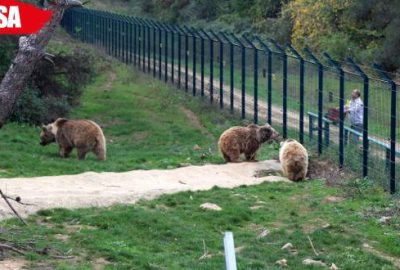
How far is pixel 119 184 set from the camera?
1519 centimetres

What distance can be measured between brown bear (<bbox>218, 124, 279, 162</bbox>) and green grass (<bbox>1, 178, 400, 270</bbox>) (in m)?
3.40

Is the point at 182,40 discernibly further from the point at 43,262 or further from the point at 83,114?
the point at 43,262

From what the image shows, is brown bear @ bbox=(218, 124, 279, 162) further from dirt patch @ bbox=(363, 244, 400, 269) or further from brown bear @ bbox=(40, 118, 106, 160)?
dirt patch @ bbox=(363, 244, 400, 269)

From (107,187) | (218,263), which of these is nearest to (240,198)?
(107,187)

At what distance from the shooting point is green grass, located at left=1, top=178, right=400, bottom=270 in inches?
404

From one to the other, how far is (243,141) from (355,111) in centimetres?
210

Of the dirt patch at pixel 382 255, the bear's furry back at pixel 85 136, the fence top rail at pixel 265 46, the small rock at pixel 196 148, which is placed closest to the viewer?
the dirt patch at pixel 382 255

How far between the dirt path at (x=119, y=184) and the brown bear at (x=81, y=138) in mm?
1827

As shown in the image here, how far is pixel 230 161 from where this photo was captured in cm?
1786

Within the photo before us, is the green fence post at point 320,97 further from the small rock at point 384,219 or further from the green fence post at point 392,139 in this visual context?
the small rock at point 384,219

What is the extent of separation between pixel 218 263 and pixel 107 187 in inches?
192

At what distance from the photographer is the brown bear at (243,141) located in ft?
58.3

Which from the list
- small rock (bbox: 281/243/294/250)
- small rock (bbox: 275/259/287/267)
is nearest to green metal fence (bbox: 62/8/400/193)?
small rock (bbox: 281/243/294/250)

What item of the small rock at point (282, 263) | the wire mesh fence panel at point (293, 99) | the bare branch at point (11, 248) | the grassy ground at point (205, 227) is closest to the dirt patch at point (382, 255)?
the grassy ground at point (205, 227)
